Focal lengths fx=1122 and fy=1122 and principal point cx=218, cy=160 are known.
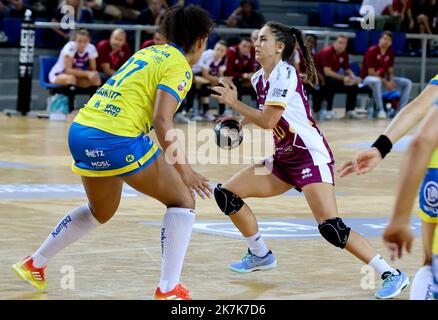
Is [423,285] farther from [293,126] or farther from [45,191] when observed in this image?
[45,191]

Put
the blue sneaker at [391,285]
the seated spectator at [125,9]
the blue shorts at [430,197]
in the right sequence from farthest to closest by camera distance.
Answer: the seated spectator at [125,9] < the blue sneaker at [391,285] < the blue shorts at [430,197]

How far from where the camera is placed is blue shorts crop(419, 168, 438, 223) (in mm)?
4867

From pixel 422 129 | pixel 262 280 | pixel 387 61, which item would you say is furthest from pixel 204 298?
pixel 387 61

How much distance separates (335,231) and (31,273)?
78.9 inches

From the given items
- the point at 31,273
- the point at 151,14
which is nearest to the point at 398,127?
the point at 31,273

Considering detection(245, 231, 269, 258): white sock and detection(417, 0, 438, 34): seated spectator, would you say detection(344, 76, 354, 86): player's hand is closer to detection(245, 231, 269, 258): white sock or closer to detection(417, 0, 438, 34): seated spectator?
detection(417, 0, 438, 34): seated spectator

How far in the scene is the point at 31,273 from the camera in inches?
284

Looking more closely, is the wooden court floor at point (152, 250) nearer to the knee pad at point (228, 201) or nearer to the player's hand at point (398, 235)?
the knee pad at point (228, 201)

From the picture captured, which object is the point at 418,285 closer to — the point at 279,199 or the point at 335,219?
the point at 335,219

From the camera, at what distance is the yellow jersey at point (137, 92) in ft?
21.9

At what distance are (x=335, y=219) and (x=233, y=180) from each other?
3.21 ft

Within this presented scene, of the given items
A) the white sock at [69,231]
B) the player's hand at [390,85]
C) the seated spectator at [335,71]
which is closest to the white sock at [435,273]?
the white sock at [69,231]

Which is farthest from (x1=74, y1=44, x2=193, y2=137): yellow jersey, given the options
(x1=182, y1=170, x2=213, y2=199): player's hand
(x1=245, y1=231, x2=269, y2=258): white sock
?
(x1=245, y1=231, x2=269, y2=258): white sock

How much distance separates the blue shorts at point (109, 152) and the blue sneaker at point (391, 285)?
181 centimetres
